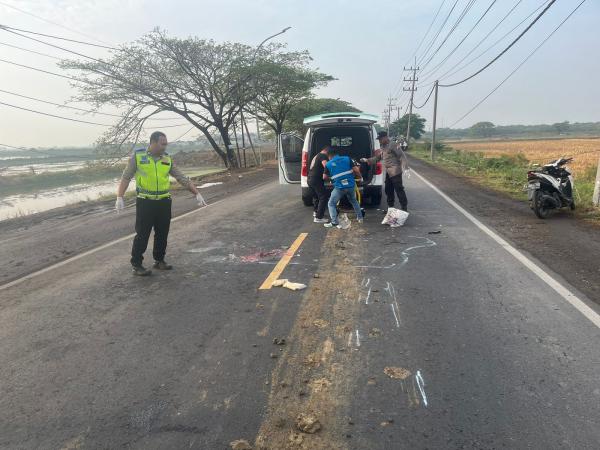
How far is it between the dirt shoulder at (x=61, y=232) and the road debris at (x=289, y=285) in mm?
2844

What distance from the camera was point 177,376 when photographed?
3160mm

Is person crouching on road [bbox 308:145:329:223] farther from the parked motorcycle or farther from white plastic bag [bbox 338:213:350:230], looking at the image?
the parked motorcycle

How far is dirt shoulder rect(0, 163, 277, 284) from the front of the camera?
22.9 feet

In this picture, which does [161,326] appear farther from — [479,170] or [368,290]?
[479,170]

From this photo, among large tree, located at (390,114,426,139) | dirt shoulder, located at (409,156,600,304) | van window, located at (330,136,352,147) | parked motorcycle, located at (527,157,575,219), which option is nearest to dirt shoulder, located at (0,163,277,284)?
van window, located at (330,136,352,147)

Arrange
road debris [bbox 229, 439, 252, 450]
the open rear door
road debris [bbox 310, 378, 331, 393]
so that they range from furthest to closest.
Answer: the open rear door → road debris [bbox 310, 378, 331, 393] → road debris [bbox 229, 439, 252, 450]

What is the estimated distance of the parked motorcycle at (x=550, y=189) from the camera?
8602mm

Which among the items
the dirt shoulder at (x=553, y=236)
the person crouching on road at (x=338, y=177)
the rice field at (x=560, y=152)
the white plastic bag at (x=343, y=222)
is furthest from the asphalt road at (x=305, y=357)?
the rice field at (x=560, y=152)

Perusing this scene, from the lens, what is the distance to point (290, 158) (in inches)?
440

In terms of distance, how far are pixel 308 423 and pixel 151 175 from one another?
4000 millimetres

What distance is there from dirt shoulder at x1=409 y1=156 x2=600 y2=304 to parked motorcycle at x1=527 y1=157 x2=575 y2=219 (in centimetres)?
24

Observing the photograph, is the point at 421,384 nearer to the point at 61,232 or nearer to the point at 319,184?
the point at 319,184

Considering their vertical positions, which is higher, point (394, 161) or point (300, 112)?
point (300, 112)

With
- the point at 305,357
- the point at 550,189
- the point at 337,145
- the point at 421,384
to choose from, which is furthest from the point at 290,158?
the point at 421,384
